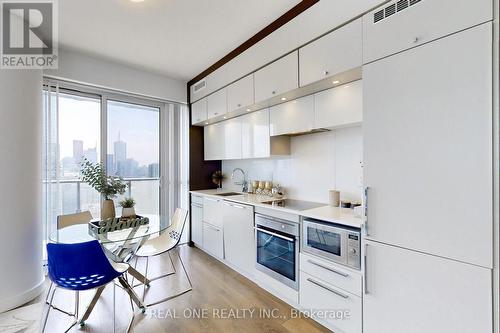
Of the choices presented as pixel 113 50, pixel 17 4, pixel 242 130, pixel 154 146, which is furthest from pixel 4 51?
pixel 242 130

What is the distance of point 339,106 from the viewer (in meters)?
2.15

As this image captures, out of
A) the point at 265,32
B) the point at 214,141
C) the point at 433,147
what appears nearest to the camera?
the point at 433,147

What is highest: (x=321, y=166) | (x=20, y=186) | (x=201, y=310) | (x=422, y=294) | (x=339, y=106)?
(x=339, y=106)

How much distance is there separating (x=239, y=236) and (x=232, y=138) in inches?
56.1

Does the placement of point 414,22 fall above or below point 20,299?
above

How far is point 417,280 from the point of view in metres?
1.49

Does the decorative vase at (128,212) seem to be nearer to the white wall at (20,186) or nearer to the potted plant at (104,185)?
the potted plant at (104,185)

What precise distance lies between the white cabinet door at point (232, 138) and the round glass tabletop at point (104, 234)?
58.3 inches

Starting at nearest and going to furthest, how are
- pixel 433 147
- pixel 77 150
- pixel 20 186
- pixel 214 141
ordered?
1. pixel 433 147
2. pixel 20 186
3. pixel 77 150
4. pixel 214 141

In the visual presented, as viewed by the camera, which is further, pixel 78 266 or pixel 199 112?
pixel 199 112

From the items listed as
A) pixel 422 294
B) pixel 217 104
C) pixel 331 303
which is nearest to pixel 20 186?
pixel 217 104

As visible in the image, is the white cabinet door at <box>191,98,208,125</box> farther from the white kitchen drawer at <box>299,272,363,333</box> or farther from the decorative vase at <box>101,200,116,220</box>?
the white kitchen drawer at <box>299,272,363,333</box>

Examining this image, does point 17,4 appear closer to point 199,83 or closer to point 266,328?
point 199,83

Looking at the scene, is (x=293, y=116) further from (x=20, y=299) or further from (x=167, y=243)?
(x=20, y=299)
